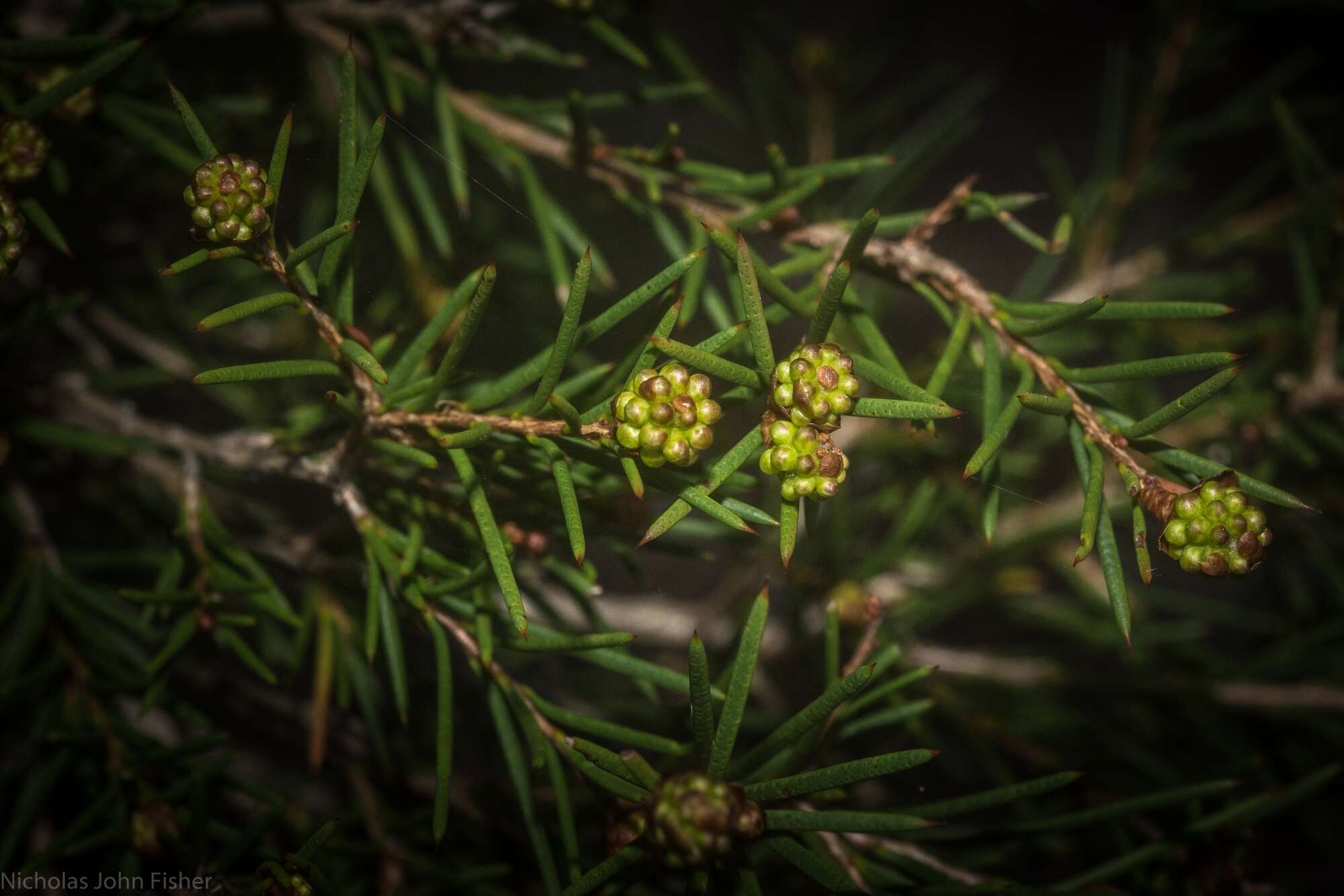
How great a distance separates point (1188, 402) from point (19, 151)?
871 mm

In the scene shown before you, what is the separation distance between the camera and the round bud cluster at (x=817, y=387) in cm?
48

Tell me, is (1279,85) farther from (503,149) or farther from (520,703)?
(520,703)

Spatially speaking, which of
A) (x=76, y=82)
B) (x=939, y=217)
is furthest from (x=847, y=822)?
(x=76, y=82)

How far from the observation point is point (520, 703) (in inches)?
26.1

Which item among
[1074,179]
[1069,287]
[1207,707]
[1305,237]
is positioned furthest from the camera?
[1074,179]

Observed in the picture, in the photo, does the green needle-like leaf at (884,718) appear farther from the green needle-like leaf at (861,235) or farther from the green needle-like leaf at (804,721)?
the green needle-like leaf at (861,235)

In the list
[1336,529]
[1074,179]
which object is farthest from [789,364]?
[1074,179]

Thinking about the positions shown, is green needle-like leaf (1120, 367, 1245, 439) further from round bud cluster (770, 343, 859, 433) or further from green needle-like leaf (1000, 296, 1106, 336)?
round bud cluster (770, 343, 859, 433)

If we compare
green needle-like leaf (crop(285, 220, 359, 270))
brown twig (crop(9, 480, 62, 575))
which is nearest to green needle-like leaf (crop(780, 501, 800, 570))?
green needle-like leaf (crop(285, 220, 359, 270))

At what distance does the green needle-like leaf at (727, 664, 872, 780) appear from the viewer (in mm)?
521

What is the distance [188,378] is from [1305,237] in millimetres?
1424

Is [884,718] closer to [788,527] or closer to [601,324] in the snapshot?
[788,527]

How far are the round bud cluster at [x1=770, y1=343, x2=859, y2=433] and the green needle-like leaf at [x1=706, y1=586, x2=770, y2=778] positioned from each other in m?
0.13

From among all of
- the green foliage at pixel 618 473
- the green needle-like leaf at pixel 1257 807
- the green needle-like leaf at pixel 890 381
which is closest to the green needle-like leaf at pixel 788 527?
the green foliage at pixel 618 473
